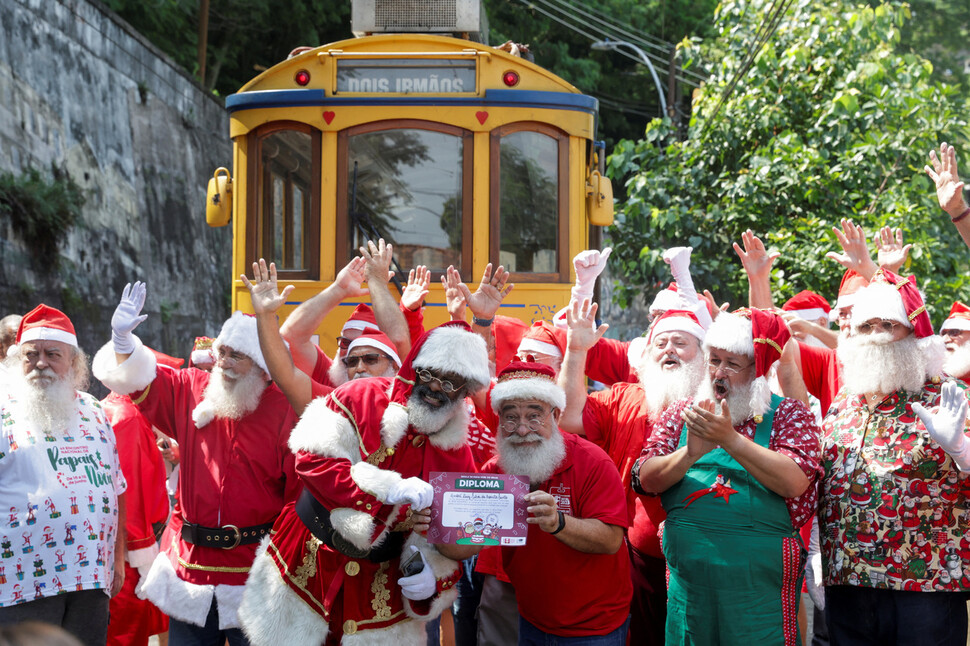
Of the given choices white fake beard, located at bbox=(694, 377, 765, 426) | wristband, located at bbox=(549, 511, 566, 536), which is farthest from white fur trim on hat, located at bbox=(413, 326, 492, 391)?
white fake beard, located at bbox=(694, 377, 765, 426)

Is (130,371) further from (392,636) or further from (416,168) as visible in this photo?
(416,168)

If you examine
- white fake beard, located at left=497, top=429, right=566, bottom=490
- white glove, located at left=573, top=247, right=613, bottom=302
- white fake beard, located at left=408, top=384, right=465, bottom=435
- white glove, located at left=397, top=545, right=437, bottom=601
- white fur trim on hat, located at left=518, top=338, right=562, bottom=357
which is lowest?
white glove, located at left=397, top=545, right=437, bottom=601

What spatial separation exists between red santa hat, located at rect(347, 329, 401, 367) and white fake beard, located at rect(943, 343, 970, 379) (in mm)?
3081

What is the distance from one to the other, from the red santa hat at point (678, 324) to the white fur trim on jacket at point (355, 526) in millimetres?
1992

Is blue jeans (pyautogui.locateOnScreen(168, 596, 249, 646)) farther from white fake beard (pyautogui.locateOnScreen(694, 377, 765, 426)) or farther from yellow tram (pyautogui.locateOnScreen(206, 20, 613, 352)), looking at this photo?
yellow tram (pyautogui.locateOnScreen(206, 20, 613, 352))

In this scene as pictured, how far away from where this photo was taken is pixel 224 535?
4598 mm

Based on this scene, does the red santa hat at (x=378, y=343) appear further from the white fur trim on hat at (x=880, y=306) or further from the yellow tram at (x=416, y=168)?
the white fur trim on hat at (x=880, y=306)

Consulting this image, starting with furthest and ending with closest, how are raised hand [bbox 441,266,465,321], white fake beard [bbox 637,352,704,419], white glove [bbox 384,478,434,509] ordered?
raised hand [bbox 441,266,465,321] → white fake beard [bbox 637,352,704,419] → white glove [bbox 384,478,434,509]

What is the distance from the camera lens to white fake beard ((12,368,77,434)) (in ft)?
15.1

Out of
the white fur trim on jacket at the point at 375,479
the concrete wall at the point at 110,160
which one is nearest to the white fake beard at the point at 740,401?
the white fur trim on jacket at the point at 375,479

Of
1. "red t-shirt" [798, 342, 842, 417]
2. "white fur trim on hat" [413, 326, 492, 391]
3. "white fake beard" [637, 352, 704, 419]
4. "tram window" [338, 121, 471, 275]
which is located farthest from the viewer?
"tram window" [338, 121, 471, 275]

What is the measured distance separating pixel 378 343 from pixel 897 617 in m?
2.67

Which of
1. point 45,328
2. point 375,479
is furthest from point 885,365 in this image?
point 45,328

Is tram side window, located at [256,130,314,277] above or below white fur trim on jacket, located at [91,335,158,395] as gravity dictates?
above
